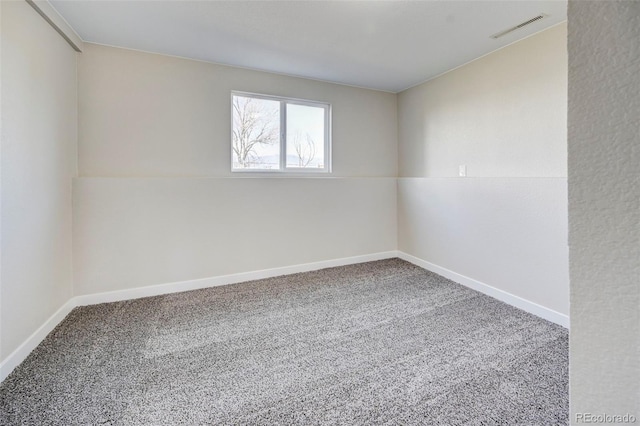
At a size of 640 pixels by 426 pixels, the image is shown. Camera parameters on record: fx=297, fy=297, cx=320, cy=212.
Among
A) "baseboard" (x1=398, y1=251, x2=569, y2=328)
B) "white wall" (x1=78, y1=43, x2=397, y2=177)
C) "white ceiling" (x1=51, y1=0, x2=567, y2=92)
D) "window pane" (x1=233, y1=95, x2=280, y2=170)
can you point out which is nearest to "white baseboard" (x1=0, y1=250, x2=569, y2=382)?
"baseboard" (x1=398, y1=251, x2=569, y2=328)

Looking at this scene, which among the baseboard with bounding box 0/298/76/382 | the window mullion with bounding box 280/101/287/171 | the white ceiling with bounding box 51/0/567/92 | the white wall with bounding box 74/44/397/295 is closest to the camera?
the baseboard with bounding box 0/298/76/382

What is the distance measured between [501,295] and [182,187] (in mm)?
3243

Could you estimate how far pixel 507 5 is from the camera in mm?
2133

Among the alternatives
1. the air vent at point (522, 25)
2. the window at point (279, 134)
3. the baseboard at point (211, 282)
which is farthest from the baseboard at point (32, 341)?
the air vent at point (522, 25)

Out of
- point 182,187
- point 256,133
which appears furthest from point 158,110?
point 256,133

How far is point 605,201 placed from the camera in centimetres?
46

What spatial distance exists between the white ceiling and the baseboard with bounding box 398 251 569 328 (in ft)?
7.47

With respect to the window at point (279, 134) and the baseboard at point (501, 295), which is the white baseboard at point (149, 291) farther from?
the window at point (279, 134)

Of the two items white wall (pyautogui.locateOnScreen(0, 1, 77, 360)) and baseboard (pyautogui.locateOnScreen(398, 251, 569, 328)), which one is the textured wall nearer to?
baseboard (pyautogui.locateOnScreen(398, 251, 569, 328))

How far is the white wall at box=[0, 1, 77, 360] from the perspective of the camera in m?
1.79

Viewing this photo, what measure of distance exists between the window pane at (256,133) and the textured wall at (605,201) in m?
3.20

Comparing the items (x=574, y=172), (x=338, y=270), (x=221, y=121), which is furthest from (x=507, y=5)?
(x=338, y=270)

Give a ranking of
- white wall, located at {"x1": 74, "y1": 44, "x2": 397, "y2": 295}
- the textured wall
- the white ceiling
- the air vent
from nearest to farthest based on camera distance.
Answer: the textured wall → the white ceiling → the air vent → white wall, located at {"x1": 74, "y1": 44, "x2": 397, "y2": 295}

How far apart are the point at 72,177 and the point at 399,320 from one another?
120 inches
